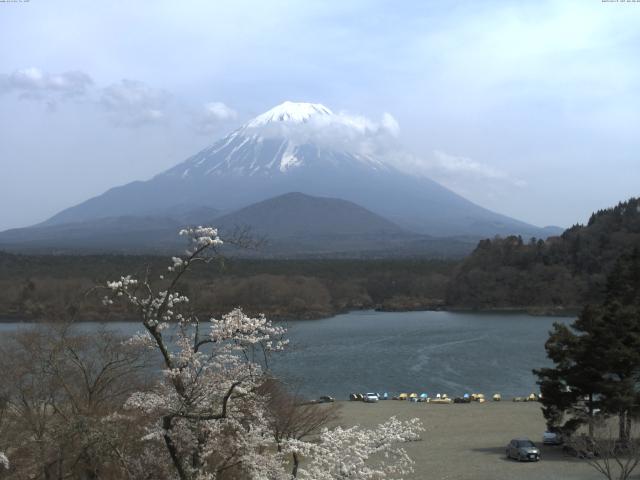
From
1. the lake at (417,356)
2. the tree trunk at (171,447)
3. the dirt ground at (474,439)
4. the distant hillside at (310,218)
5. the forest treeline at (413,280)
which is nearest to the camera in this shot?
the tree trunk at (171,447)

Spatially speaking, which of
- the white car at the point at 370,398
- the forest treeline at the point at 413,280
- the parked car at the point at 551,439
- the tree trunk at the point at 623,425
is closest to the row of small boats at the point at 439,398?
the white car at the point at 370,398

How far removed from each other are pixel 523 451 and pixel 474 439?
2.46 metres

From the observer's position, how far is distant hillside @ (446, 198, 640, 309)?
138 ft

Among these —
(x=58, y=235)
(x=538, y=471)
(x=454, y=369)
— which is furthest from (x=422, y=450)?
(x=58, y=235)

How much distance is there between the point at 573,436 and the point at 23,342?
7.59m

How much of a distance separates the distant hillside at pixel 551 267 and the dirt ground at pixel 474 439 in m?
26.5

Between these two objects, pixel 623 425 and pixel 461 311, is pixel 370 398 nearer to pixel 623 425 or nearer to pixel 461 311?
pixel 623 425

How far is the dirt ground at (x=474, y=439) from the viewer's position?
1009 centimetres

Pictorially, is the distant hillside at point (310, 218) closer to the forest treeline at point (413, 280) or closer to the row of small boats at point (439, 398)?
the forest treeline at point (413, 280)

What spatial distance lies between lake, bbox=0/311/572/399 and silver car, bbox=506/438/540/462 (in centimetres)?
496

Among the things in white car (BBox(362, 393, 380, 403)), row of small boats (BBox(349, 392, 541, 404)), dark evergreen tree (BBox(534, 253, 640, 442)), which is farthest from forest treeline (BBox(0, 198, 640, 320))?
dark evergreen tree (BBox(534, 253, 640, 442))

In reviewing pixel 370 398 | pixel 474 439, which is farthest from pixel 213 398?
pixel 370 398

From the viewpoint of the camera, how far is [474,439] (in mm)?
13094

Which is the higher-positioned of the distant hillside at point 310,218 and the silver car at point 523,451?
the distant hillside at point 310,218
